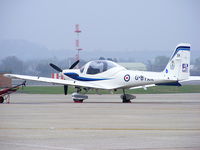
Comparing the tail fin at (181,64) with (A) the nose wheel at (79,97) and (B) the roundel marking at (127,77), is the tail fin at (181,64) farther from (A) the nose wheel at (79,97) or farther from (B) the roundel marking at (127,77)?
(A) the nose wheel at (79,97)

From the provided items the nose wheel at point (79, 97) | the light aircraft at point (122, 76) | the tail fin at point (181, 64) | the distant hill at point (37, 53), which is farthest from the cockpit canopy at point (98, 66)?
the distant hill at point (37, 53)

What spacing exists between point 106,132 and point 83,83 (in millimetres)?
15209

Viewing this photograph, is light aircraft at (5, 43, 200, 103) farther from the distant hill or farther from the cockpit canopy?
the distant hill

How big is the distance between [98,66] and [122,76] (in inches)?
61.0

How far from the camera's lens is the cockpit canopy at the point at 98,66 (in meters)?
28.0

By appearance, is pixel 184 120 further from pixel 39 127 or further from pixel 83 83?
pixel 83 83

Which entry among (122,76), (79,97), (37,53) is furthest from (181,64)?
(37,53)

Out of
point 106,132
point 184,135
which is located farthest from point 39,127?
point 184,135

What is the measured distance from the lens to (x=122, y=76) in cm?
2734

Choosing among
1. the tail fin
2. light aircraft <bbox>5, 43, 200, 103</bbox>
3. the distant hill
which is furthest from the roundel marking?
the distant hill

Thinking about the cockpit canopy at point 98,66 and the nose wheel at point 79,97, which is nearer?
the nose wheel at point 79,97

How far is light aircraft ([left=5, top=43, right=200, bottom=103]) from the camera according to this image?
25.9 metres

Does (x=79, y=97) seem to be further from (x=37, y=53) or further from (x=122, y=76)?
(x=37, y=53)

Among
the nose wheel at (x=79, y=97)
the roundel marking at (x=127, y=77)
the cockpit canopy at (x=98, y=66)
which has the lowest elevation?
the nose wheel at (x=79, y=97)
